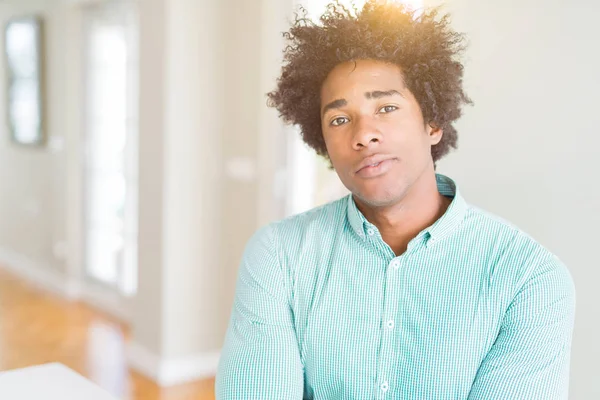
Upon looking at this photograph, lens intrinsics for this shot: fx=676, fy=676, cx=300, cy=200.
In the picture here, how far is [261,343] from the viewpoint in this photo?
137cm

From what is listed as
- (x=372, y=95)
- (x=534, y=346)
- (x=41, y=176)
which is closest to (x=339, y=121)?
(x=372, y=95)

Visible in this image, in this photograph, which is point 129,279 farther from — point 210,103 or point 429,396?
point 429,396

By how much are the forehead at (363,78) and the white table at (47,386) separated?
786mm

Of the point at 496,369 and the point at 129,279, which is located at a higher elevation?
the point at 496,369

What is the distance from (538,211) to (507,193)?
11 cm

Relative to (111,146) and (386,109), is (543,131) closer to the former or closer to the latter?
(386,109)

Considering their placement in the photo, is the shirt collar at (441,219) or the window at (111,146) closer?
the shirt collar at (441,219)

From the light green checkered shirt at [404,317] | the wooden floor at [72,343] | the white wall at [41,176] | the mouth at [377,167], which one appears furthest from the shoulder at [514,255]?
the white wall at [41,176]

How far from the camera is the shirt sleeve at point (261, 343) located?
1.34 metres

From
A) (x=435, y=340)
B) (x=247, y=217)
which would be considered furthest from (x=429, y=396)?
(x=247, y=217)

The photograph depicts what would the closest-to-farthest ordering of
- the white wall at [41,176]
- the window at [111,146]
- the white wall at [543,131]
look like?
1. the white wall at [543,131]
2. the window at [111,146]
3. the white wall at [41,176]

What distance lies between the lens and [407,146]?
4.82 feet

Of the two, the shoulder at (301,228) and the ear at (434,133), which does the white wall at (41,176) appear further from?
the ear at (434,133)

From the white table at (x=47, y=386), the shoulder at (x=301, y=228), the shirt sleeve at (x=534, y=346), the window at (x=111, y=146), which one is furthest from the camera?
the window at (x=111, y=146)
